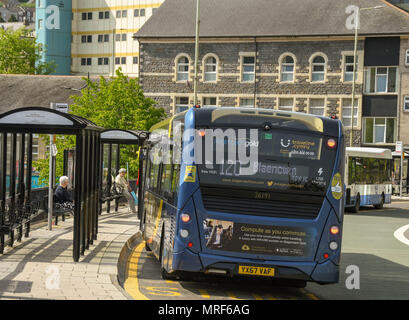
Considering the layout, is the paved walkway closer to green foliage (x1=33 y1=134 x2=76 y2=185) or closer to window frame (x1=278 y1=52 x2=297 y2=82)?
green foliage (x1=33 y1=134 x2=76 y2=185)

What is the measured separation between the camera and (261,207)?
11.9 metres

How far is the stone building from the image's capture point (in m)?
59.7

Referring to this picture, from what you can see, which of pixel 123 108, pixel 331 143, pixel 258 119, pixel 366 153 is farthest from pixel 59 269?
pixel 123 108

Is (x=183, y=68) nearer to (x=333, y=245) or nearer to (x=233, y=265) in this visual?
(x=333, y=245)

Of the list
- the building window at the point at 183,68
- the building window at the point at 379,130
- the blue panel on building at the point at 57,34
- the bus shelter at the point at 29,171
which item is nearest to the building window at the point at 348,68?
the building window at the point at 379,130

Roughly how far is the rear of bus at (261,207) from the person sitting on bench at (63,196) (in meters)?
8.99

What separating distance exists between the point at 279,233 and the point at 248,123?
1.66 meters

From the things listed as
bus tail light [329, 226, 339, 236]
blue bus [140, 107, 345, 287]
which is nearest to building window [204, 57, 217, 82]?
blue bus [140, 107, 345, 287]

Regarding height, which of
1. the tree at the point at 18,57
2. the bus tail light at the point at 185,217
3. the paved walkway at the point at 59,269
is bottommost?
the paved walkway at the point at 59,269

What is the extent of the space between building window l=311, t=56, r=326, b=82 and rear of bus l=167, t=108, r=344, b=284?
163 feet

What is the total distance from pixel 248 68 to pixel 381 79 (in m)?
9.82

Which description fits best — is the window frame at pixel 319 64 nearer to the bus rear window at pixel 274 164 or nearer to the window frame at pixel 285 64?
the window frame at pixel 285 64

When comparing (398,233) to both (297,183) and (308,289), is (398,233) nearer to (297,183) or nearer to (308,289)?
(308,289)

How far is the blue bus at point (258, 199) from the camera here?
1185cm
